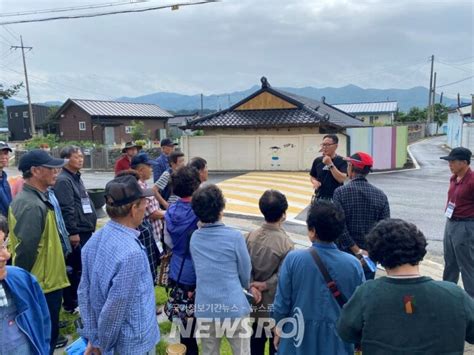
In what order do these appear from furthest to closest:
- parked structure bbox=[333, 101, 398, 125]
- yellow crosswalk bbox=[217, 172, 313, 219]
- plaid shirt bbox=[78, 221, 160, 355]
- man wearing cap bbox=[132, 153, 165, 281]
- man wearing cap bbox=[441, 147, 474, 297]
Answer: parked structure bbox=[333, 101, 398, 125]
yellow crosswalk bbox=[217, 172, 313, 219]
man wearing cap bbox=[441, 147, 474, 297]
man wearing cap bbox=[132, 153, 165, 281]
plaid shirt bbox=[78, 221, 160, 355]

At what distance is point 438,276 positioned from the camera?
5.51m

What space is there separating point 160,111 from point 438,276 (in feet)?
142

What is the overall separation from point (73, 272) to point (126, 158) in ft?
8.61

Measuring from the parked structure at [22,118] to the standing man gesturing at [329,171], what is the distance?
49.4 meters

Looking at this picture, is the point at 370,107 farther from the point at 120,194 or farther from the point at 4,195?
the point at 120,194

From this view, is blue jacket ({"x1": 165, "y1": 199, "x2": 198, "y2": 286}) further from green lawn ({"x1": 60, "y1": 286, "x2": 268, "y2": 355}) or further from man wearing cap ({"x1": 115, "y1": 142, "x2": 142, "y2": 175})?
man wearing cap ({"x1": 115, "y1": 142, "x2": 142, "y2": 175})

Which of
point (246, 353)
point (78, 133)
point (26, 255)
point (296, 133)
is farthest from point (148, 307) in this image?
point (78, 133)

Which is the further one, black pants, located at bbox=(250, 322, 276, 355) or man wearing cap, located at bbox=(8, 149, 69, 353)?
black pants, located at bbox=(250, 322, 276, 355)

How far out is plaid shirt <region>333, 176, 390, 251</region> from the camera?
11.6 feet

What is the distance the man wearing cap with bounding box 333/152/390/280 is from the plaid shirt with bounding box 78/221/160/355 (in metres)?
2.08

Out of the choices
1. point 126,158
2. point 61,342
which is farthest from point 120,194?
point 126,158

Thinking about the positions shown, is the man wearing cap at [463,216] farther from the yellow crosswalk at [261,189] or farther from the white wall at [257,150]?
the white wall at [257,150]

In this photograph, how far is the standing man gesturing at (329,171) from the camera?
493 centimetres

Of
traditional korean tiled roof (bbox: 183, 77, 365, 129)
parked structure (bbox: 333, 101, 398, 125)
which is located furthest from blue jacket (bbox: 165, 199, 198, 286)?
parked structure (bbox: 333, 101, 398, 125)
